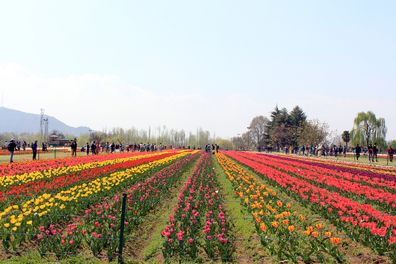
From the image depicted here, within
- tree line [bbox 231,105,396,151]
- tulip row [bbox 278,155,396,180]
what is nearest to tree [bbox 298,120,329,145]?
tree line [bbox 231,105,396,151]

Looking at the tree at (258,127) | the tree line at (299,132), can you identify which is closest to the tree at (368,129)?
the tree line at (299,132)

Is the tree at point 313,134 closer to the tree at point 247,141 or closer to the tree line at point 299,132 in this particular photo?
the tree line at point 299,132

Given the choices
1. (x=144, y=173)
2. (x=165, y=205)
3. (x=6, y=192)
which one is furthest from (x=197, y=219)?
(x=144, y=173)

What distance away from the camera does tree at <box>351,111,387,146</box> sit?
86.5 meters

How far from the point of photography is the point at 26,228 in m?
9.63

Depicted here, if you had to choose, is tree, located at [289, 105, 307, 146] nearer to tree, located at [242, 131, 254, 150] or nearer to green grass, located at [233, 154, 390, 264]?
tree, located at [242, 131, 254, 150]

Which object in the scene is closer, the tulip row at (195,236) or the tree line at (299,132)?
the tulip row at (195,236)

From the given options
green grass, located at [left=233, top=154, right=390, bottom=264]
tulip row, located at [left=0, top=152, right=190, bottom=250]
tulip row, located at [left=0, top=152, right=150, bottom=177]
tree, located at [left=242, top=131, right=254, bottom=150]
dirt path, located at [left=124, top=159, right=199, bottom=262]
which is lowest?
dirt path, located at [left=124, top=159, right=199, bottom=262]

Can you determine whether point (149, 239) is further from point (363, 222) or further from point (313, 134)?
point (313, 134)

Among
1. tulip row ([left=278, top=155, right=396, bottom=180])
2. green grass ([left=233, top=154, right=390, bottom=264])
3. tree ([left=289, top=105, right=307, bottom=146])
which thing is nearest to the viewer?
green grass ([left=233, top=154, right=390, bottom=264])

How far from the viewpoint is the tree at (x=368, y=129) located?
3406 inches

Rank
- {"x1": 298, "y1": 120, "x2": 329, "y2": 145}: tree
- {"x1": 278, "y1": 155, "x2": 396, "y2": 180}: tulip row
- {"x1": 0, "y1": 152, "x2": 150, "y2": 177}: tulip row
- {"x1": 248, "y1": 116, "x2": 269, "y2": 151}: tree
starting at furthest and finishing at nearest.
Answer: {"x1": 248, "y1": 116, "x2": 269, "y2": 151}: tree < {"x1": 298, "y1": 120, "x2": 329, "y2": 145}: tree < {"x1": 278, "y1": 155, "x2": 396, "y2": 180}: tulip row < {"x1": 0, "y1": 152, "x2": 150, "y2": 177}: tulip row

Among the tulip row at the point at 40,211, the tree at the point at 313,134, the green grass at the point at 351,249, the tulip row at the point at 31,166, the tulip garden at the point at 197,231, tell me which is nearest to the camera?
the green grass at the point at 351,249

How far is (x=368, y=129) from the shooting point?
87.4 meters
